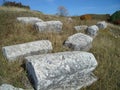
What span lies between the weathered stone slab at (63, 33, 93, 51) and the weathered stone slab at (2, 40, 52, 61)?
0.88 meters

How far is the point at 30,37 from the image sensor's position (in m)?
8.25

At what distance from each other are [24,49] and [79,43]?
1885 millimetres

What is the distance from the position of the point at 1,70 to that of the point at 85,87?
2.13 m

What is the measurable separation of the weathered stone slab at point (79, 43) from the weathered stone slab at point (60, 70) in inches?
53.8

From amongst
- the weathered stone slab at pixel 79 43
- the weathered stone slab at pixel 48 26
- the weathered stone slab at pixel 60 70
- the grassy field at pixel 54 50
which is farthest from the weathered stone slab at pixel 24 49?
the weathered stone slab at pixel 48 26

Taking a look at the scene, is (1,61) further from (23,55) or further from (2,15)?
(2,15)

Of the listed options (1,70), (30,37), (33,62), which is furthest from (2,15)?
(33,62)

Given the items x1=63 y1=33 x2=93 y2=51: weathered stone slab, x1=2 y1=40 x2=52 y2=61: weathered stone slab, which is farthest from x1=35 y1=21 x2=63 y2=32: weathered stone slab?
x1=2 y1=40 x2=52 y2=61: weathered stone slab

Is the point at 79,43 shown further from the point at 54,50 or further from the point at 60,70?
the point at 60,70

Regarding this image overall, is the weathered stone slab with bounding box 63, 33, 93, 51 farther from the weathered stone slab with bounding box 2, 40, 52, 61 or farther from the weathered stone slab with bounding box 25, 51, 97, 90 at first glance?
the weathered stone slab with bounding box 25, 51, 97, 90

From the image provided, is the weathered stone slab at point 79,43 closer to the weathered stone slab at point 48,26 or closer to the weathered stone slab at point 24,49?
the weathered stone slab at point 24,49

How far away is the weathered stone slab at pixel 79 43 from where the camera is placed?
300 inches

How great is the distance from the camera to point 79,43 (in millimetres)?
7707

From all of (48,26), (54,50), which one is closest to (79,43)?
(54,50)
